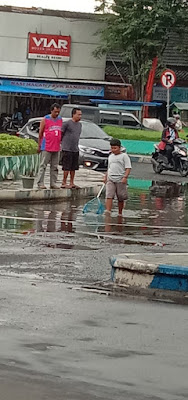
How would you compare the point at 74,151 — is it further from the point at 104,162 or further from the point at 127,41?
the point at 127,41

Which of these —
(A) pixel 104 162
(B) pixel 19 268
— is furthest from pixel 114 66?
(B) pixel 19 268

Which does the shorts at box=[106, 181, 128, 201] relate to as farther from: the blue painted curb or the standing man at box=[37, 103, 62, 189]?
the blue painted curb

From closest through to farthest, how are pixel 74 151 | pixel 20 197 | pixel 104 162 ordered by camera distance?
1. pixel 20 197
2. pixel 74 151
3. pixel 104 162

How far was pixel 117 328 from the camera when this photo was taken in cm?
755

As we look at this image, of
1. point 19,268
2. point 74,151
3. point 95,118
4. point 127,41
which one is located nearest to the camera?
point 19,268

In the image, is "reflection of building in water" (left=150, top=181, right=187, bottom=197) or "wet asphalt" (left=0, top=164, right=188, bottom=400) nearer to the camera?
"wet asphalt" (left=0, top=164, right=188, bottom=400)

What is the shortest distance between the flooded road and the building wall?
28.2m

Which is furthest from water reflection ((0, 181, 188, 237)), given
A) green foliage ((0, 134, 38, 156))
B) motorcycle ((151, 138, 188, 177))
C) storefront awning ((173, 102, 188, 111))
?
storefront awning ((173, 102, 188, 111))

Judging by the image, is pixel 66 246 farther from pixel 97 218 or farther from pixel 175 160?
pixel 175 160

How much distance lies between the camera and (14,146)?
818 inches

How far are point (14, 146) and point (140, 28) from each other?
81.9 ft

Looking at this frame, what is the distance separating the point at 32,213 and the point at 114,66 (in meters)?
33.7

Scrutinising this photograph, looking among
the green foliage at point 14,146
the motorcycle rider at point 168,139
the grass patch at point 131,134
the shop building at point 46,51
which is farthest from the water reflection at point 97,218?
the shop building at point 46,51

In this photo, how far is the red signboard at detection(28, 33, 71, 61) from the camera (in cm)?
4731
